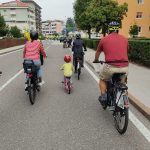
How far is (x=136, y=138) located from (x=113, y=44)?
1844 millimetres

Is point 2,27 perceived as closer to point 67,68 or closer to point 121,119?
point 67,68

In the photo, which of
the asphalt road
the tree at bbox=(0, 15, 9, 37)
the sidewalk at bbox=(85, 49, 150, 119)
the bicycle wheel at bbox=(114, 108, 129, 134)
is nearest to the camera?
the asphalt road

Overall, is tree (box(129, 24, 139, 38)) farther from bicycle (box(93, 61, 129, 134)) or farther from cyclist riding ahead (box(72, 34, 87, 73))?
bicycle (box(93, 61, 129, 134))

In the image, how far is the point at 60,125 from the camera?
656cm

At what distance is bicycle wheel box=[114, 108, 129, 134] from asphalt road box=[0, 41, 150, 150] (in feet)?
0.35

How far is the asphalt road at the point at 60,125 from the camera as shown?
5430 millimetres

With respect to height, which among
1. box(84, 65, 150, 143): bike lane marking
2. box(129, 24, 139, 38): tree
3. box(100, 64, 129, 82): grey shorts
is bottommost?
box(129, 24, 139, 38): tree

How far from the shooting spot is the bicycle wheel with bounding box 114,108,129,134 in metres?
5.86

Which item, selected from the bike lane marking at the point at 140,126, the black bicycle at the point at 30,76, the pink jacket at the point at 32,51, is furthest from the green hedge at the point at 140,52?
the bike lane marking at the point at 140,126

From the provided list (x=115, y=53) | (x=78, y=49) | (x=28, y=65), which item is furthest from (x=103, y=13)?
(x=115, y=53)

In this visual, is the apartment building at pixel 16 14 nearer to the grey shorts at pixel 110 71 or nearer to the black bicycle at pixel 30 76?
the black bicycle at pixel 30 76

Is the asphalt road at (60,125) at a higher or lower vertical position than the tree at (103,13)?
lower

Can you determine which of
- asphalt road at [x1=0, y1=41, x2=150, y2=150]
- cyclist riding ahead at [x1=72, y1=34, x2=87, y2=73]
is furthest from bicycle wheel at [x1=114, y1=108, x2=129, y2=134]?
cyclist riding ahead at [x1=72, y1=34, x2=87, y2=73]

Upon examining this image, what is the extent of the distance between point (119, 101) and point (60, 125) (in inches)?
49.6
